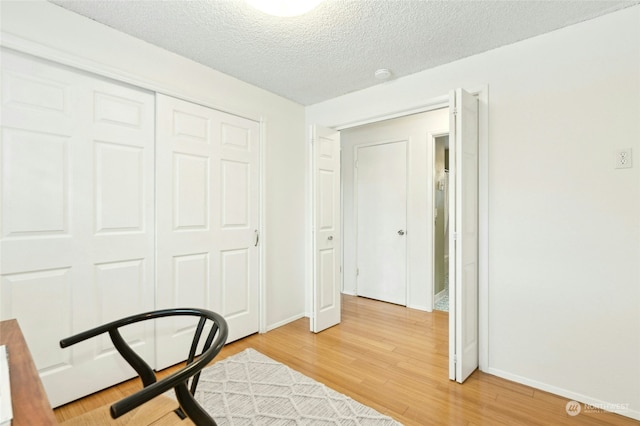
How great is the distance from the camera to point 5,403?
0.72 metres

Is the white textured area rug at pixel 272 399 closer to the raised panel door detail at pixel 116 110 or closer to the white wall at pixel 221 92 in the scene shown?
the white wall at pixel 221 92

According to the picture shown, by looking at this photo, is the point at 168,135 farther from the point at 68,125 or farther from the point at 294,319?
the point at 294,319

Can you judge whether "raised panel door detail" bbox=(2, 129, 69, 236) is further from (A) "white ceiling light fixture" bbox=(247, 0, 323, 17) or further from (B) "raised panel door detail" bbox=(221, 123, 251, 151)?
(A) "white ceiling light fixture" bbox=(247, 0, 323, 17)

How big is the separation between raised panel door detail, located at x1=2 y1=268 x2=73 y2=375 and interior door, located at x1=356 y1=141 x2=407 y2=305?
10.7 ft

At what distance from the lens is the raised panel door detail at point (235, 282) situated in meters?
2.73

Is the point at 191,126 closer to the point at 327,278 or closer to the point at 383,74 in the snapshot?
the point at 383,74

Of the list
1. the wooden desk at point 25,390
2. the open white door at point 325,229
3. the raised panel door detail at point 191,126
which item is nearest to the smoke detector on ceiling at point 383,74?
the open white door at point 325,229

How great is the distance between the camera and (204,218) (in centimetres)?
257

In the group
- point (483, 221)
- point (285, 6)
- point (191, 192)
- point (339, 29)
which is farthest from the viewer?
point (191, 192)

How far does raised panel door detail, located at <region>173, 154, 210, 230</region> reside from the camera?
239 centimetres

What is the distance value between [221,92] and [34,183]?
152cm

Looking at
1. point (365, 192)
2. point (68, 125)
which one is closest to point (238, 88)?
point (68, 125)

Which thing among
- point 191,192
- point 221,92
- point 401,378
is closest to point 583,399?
point 401,378

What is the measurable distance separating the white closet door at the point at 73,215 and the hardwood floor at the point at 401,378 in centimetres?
33
